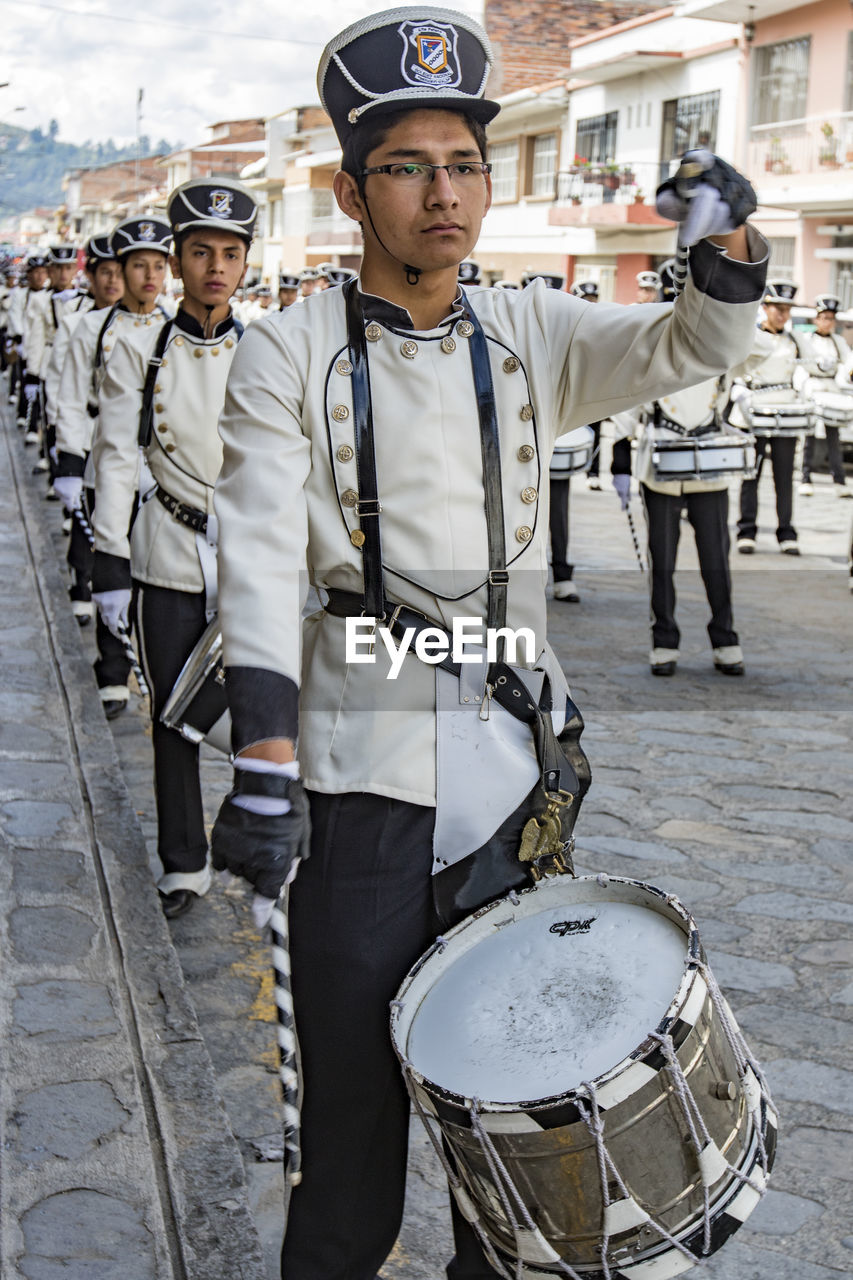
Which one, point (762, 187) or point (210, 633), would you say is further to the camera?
point (762, 187)

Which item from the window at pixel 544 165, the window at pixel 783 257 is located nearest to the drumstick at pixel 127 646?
the window at pixel 783 257

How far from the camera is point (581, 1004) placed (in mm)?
2145

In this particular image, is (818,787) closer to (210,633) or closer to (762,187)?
(210,633)

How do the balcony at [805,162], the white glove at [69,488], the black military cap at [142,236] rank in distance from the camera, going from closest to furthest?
the black military cap at [142,236]
the white glove at [69,488]
the balcony at [805,162]

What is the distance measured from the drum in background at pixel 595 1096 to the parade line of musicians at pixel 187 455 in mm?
710

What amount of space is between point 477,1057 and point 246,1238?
1.10 m

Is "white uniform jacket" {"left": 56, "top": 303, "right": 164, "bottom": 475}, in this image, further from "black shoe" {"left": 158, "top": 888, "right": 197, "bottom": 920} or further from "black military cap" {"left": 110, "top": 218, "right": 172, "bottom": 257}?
"black shoe" {"left": 158, "top": 888, "right": 197, "bottom": 920}

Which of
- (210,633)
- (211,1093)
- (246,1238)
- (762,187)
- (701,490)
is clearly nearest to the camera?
(246,1238)

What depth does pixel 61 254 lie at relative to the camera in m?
15.0

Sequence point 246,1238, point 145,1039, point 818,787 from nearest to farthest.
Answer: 1. point 246,1238
2. point 145,1039
3. point 818,787

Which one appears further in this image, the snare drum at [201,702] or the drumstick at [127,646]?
the drumstick at [127,646]

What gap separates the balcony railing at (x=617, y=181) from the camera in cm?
3184

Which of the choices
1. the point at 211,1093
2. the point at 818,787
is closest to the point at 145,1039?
the point at 211,1093

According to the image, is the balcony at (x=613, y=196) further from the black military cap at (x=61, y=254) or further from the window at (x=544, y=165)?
the black military cap at (x=61, y=254)
